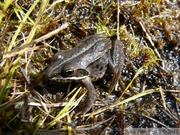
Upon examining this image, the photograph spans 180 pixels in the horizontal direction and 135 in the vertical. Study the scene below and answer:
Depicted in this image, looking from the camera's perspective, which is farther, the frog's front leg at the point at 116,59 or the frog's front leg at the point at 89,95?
the frog's front leg at the point at 116,59

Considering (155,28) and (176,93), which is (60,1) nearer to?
(155,28)

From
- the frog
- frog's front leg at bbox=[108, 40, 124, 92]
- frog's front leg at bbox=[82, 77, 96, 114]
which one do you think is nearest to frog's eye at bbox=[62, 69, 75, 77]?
the frog

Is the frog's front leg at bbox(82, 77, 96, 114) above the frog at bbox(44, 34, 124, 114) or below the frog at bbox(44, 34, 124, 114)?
below

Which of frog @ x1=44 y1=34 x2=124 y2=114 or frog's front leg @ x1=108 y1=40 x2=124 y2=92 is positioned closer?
frog @ x1=44 y1=34 x2=124 y2=114

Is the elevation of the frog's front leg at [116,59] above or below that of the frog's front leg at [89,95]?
above

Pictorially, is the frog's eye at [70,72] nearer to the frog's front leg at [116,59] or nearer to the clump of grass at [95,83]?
the clump of grass at [95,83]

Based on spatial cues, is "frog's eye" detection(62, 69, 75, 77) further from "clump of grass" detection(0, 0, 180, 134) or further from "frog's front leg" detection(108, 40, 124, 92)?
"frog's front leg" detection(108, 40, 124, 92)

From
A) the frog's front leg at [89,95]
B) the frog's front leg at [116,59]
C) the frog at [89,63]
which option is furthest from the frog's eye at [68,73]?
the frog's front leg at [116,59]
